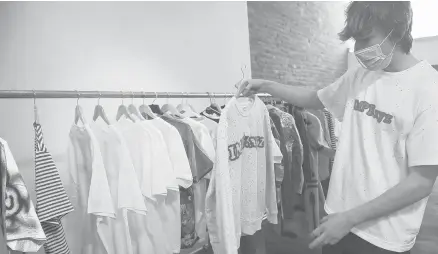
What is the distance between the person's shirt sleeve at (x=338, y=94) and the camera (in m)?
1.34

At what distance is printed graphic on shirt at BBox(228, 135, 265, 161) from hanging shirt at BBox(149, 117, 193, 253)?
0.72 feet

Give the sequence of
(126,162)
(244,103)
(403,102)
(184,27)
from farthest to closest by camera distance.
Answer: (184,27) < (244,103) < (126,162) < (403,102)

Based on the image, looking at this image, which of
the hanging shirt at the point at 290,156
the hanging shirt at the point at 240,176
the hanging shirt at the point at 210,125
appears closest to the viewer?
the hanging shirt at the point at 240,176

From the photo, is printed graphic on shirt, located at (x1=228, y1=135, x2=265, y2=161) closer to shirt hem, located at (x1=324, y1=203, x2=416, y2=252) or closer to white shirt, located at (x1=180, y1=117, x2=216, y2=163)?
white shirt, located at (x1=180, y1=117, x2=216, y2=163)

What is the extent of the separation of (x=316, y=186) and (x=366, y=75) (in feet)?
3.85

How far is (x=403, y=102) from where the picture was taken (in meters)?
1.08

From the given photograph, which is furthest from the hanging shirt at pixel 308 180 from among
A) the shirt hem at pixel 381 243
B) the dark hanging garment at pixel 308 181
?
the shirt hem at pixel 381 243

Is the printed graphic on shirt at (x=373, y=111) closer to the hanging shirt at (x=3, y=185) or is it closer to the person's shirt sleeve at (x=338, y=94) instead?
the person's shirt sleeve at (x=338, y=94)

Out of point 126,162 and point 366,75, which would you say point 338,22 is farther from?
point 126,162

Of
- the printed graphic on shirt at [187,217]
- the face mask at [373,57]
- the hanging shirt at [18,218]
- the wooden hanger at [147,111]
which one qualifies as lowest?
the printed graphic on shirt at [187,217]

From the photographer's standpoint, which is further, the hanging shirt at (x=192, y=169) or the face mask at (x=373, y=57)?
the hanging shirt at (x=192, y=169)

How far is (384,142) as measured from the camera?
44.6 inches

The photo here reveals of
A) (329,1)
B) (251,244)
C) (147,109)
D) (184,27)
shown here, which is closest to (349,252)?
(251,244)

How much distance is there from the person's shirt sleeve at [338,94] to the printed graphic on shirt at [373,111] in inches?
4.4
